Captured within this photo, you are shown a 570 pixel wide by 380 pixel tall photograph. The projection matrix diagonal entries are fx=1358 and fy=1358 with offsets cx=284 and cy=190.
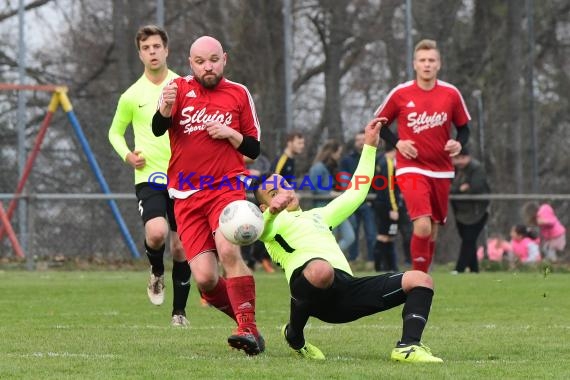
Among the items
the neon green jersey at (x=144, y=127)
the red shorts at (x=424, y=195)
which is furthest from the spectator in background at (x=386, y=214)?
the neon green jersey at (x=144, y=127)

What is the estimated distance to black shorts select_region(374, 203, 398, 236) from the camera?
1770 cm

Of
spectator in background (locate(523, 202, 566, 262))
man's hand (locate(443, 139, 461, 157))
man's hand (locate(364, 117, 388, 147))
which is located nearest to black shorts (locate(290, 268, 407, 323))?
man's hand (locate(364, 117, 388, 147))

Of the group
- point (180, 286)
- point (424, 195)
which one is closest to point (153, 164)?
point (180, 286)

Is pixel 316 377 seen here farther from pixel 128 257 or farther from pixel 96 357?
pixel 128 257

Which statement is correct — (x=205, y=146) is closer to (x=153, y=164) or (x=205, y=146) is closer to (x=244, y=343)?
(x=244, y=343)

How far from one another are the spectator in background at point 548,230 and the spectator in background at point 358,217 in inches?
86.7

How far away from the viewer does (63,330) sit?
9.22 meters

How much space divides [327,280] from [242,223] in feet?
1.87

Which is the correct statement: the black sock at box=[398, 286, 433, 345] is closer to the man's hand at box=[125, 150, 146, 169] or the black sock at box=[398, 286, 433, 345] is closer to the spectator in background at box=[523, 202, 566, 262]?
the man's hand at box=[125, 150, 146, 169]

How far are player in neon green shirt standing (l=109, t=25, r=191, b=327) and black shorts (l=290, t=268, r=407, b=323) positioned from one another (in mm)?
2480

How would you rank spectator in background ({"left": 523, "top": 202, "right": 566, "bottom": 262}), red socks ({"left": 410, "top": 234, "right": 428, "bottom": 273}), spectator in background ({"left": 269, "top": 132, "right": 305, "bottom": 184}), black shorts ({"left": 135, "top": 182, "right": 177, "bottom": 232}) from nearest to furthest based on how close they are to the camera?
1. black shorts ({"left": 135, "top": 182, "right": 177, "bottom": 232})
2. red socks ({"left": 410, "top": 234, "right": 428, "bottom": 273})
3. spectator in background ({"left": 269, "top": 132, "right": 305, "bottom": 184})
4. spectator in background ({"left": 523, "top": 202, "right": 566, "bottom": 262})

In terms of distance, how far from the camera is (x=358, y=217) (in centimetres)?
1919

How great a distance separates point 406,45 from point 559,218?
3.40 metres

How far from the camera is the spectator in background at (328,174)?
60.3 ft
